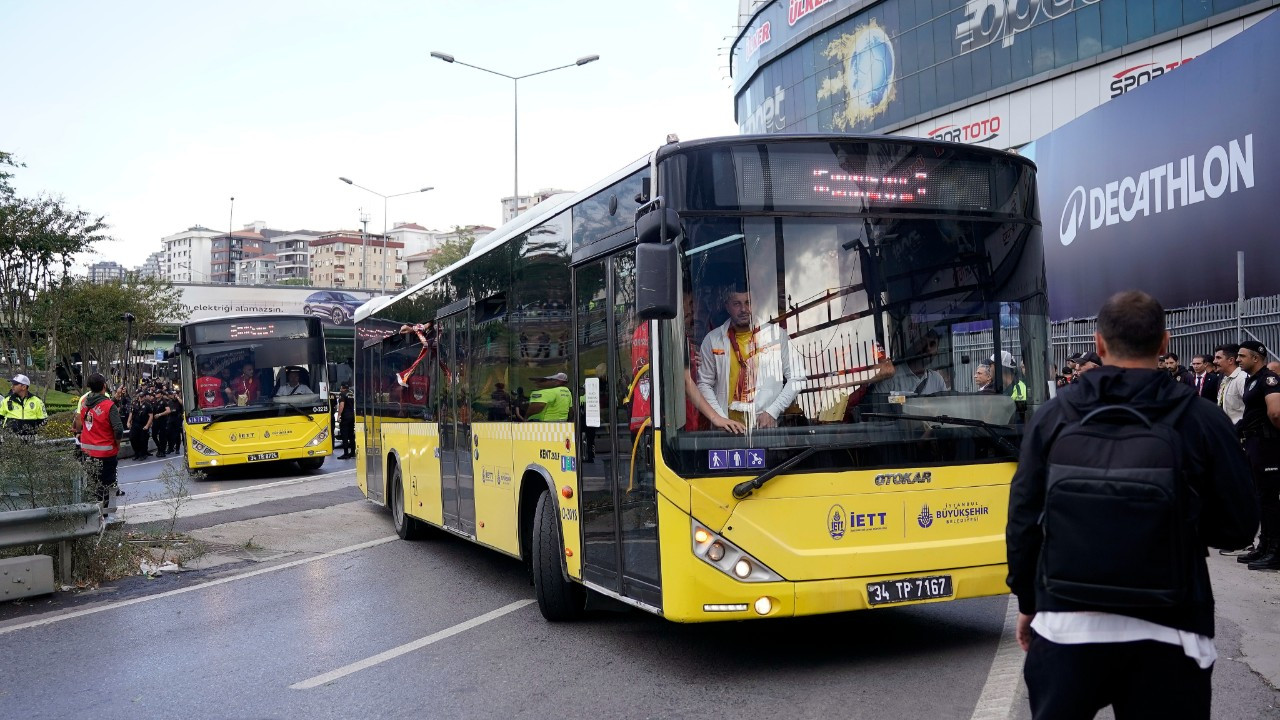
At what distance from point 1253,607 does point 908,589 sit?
3.70 m

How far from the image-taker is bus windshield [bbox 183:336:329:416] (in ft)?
74.4

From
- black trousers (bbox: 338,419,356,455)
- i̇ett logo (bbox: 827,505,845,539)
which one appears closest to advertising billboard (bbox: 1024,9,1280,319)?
i̇ett logo (bbox: 827,505,845,539)

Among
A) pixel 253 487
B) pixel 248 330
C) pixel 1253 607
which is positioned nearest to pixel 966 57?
pixel 248 330

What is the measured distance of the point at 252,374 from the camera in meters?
23.0

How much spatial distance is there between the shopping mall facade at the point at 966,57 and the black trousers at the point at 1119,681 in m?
29.7

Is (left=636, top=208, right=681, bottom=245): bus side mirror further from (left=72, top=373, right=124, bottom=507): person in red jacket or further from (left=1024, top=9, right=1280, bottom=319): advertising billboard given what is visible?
(left=1024, top=9, right=1280, bottom=319): advertising billboard

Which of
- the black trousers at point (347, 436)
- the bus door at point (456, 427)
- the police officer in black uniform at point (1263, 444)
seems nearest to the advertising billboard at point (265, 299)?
the black trousers at point (347, 436)

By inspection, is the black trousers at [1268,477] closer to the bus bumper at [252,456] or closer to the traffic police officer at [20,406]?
the traffic police officer at [20,406]

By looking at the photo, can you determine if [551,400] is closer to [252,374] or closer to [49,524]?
[49,524]

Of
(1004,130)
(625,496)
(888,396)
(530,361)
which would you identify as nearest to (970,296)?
(888,396)

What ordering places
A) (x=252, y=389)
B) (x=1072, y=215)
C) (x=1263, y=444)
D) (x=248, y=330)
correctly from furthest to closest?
(x=1072, y=215)
(x=252, y=389)
(x=248, y=330)
(x=1263, y=444)

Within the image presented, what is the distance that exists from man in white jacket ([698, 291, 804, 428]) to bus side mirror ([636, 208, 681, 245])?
445 mm

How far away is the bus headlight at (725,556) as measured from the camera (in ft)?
20.2

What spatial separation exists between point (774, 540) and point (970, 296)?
173 centimetres
